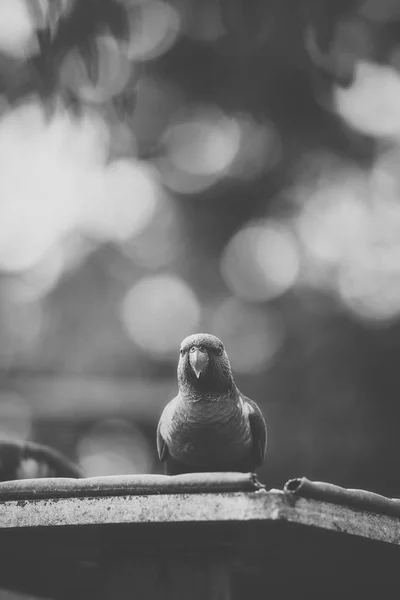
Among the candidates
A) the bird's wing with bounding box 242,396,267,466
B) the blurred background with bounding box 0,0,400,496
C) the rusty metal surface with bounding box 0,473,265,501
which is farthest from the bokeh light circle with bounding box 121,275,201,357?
the rusty metal surface with bounding box 0,473,265,501

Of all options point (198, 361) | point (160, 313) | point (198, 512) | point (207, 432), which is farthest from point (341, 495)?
point (160, 313)

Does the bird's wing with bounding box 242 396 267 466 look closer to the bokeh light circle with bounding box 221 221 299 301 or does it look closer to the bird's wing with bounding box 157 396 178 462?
the bird's wing with bounding box 157 396 178 462

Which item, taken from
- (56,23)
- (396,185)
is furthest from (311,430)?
(56,23)

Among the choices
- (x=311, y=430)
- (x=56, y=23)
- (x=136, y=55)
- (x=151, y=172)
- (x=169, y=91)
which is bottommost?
(x=56, y=23)

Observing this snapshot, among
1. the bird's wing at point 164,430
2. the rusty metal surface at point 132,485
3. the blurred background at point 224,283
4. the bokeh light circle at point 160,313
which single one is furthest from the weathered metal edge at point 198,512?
the bokeh light circle at point 160,313

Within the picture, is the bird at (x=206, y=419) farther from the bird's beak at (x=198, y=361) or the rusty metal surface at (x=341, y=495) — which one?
the rusty metal surface at (x=341, y=495)

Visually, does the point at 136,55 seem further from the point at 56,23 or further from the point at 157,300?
the point at 157,300
